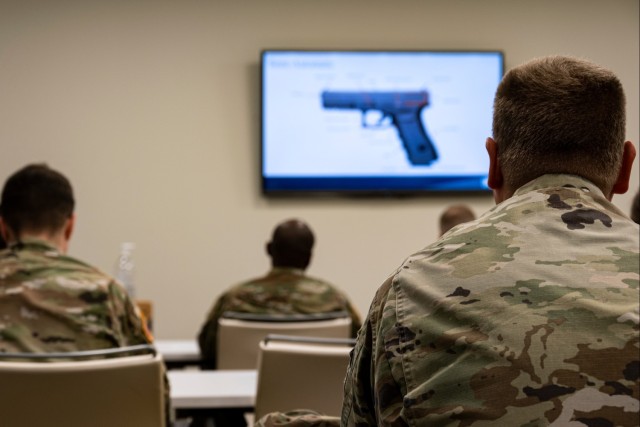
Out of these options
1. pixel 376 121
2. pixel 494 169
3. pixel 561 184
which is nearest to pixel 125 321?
pixel 494 169

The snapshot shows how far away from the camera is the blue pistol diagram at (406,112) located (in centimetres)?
598

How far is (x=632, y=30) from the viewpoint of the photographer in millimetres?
6328

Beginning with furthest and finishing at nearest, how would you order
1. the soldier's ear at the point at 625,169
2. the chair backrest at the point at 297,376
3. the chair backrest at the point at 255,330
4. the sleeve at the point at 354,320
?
1. the sleeve at the point at 354,320
2. the chair backrest at the point at 255,330
3. the chair backrest at the point at 297,376
4. the soldier's ear at the point at 625,169

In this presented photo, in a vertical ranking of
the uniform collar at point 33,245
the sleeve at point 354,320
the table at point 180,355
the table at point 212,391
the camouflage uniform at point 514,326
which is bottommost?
the table at point 180,355

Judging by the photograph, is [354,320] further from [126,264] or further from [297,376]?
[126,264]

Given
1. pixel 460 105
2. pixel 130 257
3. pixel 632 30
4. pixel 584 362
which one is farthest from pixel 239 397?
pixel 632 30

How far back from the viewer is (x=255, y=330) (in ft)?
10.8

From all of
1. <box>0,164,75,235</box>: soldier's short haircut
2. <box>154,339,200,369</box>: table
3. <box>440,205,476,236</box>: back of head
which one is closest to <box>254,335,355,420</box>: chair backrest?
<box>0,164,75,235</box>: soldier's short haircut

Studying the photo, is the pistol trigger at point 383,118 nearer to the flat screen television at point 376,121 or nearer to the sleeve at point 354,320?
the flat screen television at point 376,121

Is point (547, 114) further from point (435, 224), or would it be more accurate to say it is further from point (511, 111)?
point (435, 224)

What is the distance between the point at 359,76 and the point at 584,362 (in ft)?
16.4

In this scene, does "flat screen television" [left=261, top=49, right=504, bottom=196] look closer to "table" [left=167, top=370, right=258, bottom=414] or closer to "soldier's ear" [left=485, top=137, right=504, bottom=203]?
"table" [left=167, top=370, right=258, bottom=414]

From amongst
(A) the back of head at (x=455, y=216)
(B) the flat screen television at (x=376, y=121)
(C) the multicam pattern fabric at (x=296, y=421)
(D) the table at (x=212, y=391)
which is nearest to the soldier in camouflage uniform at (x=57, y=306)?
(D) the table at (x=212, y=391)

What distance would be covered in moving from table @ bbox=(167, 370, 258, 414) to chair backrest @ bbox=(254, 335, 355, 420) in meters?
0.09
